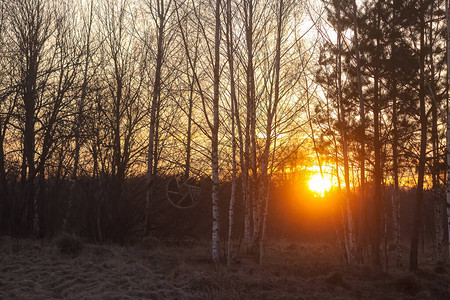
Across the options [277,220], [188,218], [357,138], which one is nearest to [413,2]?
[357,138]

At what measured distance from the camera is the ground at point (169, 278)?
709cm

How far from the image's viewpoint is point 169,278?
817cm

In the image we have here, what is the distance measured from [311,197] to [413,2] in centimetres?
2464

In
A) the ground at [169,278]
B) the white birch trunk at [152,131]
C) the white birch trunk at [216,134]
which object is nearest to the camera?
the ground at [169,278]

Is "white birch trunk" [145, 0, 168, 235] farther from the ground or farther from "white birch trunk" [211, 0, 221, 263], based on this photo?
"white birch trunk" [211, 0, 221, 263]

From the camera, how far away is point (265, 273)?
9.41m

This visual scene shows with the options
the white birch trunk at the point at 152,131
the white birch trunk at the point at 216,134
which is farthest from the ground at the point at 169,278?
the white birch trunk at the point at 152,131

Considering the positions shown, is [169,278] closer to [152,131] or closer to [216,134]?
[216,134]

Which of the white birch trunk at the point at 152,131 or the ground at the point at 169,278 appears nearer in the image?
the ground at the point at 169,278

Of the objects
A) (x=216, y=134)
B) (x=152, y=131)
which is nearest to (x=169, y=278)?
(x=216, y=134)

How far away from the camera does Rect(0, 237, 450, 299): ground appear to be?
709 centimetres

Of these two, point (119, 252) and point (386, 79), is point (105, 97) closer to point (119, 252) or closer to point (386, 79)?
point (119, 252)

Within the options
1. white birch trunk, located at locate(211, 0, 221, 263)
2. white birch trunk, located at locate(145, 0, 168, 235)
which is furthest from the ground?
white birch trunk, located at locate(145, 0, 168, 235)

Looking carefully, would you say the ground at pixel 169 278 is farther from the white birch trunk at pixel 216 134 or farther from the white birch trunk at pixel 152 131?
the white birch trunk at pixel 152 131
